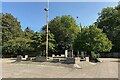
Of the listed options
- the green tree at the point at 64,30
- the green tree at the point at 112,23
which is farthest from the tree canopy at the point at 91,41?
the green tree at the point at 112,23

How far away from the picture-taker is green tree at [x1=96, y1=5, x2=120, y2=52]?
64.4 metres

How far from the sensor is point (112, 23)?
68.2 metres

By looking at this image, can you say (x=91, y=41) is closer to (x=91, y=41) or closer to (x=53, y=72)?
(x=91, y=41)

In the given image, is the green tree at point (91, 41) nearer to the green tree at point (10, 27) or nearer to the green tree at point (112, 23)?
the green tree at point (112, 23)

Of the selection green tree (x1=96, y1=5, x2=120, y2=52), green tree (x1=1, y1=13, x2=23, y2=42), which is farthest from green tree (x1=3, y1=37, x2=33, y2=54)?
green tree (x1=96, y1=5, x2=120, y2=52)

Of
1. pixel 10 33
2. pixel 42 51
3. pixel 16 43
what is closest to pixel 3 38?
pixel 10 33

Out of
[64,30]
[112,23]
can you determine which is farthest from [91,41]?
[112,23]

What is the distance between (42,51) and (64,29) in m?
22.2

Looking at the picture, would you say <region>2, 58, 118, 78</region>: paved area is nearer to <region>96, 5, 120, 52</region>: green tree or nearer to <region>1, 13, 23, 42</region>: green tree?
<region>96, 5, 120, 52</region>: green tree

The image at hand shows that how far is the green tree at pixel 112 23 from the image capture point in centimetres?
6444

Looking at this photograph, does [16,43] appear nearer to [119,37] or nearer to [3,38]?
[3,38]

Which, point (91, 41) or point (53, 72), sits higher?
point (91, 41)

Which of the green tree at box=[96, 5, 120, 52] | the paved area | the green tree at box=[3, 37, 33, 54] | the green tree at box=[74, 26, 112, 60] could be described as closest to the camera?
the paved area

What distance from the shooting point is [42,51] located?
157 ft
